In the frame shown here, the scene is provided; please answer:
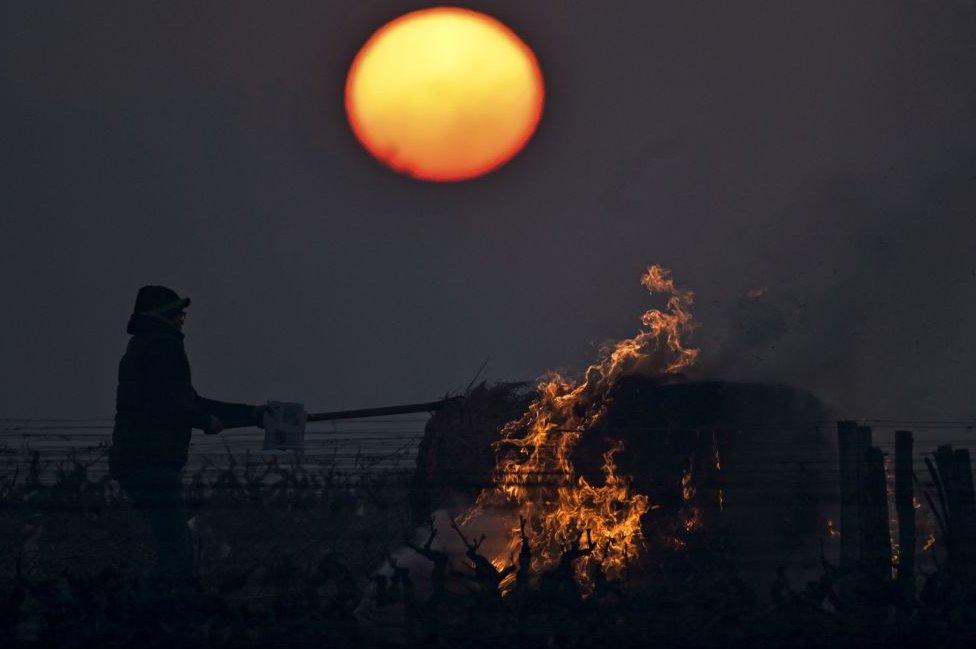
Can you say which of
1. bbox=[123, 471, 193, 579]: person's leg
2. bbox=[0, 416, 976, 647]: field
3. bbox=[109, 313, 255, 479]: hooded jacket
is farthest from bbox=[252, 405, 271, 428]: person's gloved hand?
bbox=[123, 471, 193, 579]: person's leg

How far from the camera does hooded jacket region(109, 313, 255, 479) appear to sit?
927 cm

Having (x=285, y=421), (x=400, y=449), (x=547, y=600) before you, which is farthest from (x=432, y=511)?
(x=547, y=600)

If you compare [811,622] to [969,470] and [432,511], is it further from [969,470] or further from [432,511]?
[432,511]

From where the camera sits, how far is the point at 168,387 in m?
9.45

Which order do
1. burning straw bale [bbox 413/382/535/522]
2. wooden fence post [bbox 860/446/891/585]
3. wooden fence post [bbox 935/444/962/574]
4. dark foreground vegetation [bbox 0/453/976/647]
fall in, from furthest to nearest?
burning straw bale [bbox 413/382/535/522] → wooden fence post [bbox 860/446/891/585] → wooden fence post [bbox 935/444/962/574] → dark foreground vegetation [bbox 0/453/976/647]

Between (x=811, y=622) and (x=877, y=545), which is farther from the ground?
(x=877, y=545)

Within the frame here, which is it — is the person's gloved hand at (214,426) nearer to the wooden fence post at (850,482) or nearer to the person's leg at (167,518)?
the person's leg at (167,518)

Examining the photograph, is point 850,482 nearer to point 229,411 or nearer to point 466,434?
point 466,434

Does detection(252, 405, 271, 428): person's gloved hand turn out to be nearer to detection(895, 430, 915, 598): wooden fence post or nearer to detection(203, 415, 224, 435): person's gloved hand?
detection(203, 415, 224, 435): person's gloved hand

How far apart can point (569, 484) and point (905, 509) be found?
9.07 feet

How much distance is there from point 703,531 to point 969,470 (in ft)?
7.29

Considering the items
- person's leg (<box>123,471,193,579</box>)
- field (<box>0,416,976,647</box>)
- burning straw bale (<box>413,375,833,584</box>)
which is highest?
burning straw bale (<box>413,375,833,584</box>)

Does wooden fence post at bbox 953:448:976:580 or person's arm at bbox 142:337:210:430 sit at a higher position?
person's arm at bbox 142:337:210:430

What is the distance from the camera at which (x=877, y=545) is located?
9523 millimetres
